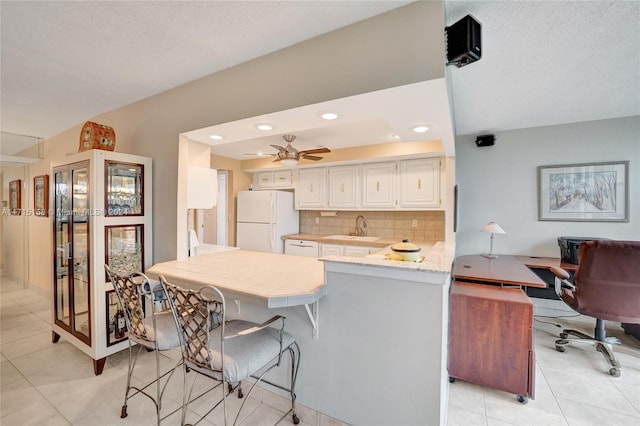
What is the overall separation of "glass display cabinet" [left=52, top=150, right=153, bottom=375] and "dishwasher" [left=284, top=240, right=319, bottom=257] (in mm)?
2401

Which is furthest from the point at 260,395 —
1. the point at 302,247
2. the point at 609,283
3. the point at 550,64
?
the point at 550,64

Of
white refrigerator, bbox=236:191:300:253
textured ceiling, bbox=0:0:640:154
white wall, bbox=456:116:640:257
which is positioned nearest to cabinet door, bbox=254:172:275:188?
white refrigerator, bbox=236:191:300:253

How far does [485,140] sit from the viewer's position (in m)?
3.67

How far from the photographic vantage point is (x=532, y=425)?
174 cm

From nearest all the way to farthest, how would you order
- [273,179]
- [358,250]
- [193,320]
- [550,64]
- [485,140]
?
1. [193,320]
2. [550,64]
3. [485,140]
4. [358,250]
5. [273,179]

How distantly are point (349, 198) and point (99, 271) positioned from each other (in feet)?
10.8

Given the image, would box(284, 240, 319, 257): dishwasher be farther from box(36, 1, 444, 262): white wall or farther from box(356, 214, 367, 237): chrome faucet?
box(36, 1, 444, 262): white wall

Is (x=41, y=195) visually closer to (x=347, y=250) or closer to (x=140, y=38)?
(x=140, y=38)

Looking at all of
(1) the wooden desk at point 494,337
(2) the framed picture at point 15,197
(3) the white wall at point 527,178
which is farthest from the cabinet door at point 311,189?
(2) the framed picture at point 15,197

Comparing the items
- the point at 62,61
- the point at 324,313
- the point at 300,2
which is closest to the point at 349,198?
the point at 324,313

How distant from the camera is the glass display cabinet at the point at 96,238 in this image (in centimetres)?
223

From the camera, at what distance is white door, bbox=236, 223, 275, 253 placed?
469 cm

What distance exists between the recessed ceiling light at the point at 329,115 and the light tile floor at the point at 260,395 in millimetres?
1977

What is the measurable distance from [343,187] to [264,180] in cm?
174
